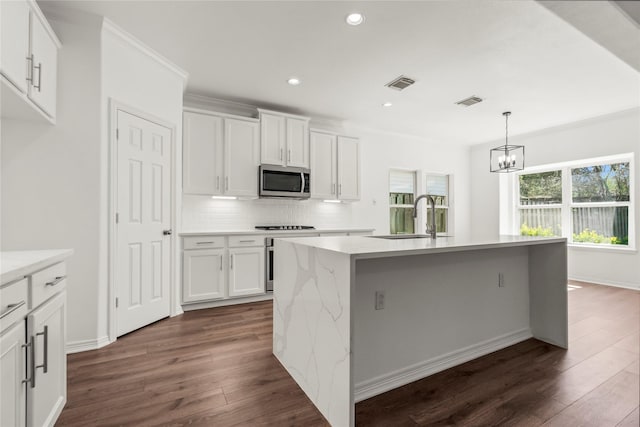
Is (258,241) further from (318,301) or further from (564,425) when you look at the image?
(564,425)

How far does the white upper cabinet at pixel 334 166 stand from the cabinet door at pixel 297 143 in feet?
0.46

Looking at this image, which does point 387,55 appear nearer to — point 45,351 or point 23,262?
point 23,262

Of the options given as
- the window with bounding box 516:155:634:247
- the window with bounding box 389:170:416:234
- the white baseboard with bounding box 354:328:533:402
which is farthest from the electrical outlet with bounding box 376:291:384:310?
the window with bounding box 516:155:634:247

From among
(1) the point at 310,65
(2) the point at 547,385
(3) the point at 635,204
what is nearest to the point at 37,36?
(1) the point at 310,65

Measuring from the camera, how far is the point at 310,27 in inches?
103

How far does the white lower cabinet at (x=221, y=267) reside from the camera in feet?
11.4

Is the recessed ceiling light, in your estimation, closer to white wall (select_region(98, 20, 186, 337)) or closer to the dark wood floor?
white wall (select_region(98, 20, 186, 337))

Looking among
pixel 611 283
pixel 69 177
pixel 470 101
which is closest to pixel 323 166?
pixel 470 101

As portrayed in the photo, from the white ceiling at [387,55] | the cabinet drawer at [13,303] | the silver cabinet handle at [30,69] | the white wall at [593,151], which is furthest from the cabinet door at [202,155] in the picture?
the white wall at [593,151]

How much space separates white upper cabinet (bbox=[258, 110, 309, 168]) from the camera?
419 cm

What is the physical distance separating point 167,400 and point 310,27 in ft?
9.57

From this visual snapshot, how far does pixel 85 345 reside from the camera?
2.42 meters

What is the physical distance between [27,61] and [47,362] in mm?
1840

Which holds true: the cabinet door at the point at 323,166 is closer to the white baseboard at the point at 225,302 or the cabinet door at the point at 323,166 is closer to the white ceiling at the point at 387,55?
the white ceiling at the point at 387,55
